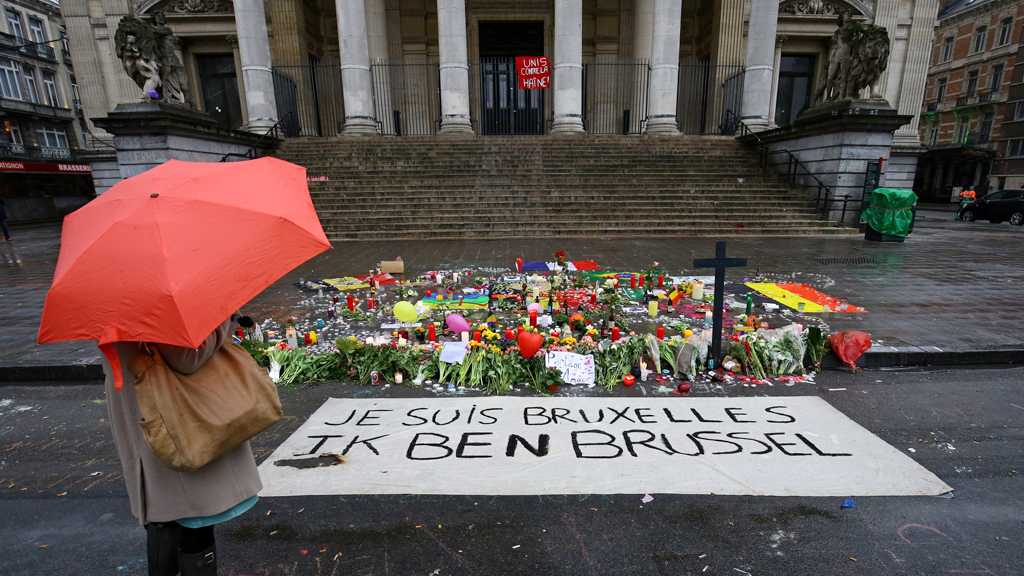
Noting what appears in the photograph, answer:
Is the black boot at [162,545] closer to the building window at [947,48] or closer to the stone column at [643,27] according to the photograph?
the stone column at [643,27]

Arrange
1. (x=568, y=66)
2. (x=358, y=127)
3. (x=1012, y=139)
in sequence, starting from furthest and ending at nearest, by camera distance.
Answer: (x=1012, y=139)
(x=358, y=127)
(x=568, y=66)

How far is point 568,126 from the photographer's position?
54.5 feet

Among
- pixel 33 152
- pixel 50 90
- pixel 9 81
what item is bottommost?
pixel 33 152

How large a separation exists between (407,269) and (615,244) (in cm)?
470

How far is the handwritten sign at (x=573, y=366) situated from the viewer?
4105 mm

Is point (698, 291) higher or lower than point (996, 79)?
lower

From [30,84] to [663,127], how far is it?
4270cm

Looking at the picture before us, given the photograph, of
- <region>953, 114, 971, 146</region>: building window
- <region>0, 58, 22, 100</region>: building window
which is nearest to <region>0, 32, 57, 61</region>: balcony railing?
<region>0, 58, 22, 100</region>: building window

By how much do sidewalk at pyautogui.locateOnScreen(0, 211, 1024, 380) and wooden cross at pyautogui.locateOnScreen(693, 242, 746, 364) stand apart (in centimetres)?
146

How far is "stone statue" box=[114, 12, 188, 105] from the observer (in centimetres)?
1174

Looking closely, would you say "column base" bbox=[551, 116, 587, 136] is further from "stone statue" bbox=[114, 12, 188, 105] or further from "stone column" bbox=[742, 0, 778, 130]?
"stone statue" bbox=[114, 12, 188, 105]

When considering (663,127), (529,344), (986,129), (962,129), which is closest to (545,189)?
(663,127)

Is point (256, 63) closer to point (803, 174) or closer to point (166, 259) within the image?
point (803, 174)

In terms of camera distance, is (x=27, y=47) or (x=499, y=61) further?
(x=27, y=47)
